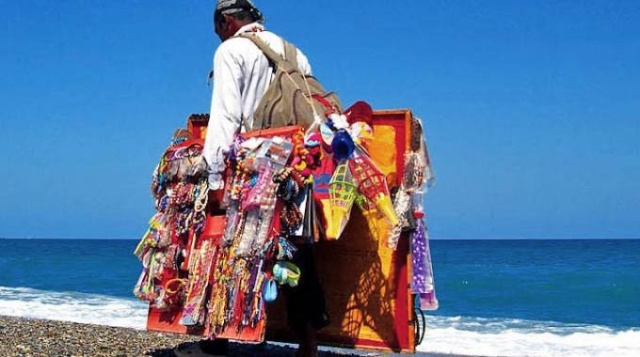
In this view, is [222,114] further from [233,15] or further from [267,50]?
[233,15]

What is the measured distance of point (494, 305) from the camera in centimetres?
2323

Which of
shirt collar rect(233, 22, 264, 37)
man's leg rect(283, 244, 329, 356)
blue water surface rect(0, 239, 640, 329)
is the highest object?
blue water surface rect(0, 239, 640, 329)

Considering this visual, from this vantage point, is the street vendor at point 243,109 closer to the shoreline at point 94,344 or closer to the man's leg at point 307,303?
the man's leg at point 307,303

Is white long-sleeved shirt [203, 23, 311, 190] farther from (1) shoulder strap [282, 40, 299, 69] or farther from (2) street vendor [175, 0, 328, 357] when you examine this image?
(1) shoulder strap [282, 40, 299, 69]

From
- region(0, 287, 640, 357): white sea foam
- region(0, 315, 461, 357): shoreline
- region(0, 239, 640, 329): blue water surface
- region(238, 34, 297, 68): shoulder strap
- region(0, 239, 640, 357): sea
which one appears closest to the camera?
region(238, 34, 297, 68): shoulder strap

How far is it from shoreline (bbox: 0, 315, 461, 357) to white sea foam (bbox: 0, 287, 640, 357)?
432cm

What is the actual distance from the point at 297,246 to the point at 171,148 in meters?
0.97

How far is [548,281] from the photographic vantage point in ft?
107

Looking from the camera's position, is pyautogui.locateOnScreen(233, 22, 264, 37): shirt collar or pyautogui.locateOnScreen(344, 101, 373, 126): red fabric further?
pyautogui.locateOnScreen(233, 22, 264, 37): shirt collar

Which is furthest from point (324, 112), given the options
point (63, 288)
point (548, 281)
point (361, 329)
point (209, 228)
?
point (548, 281)

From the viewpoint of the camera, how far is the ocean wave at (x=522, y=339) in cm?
1103

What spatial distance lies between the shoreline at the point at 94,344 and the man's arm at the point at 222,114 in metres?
1.57

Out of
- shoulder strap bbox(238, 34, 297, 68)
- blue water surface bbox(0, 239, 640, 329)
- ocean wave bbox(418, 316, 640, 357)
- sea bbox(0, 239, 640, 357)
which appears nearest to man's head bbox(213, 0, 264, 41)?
shoulder strap bbox(238, 34, 297, 68)

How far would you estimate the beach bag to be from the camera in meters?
4.00
